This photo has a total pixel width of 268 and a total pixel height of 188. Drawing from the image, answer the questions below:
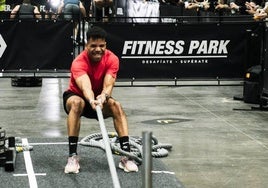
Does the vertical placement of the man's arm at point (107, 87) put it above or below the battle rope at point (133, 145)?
above

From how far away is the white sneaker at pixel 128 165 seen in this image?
591cm

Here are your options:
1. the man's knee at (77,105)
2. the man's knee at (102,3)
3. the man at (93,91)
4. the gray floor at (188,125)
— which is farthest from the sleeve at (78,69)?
the man's knee at (102,3)

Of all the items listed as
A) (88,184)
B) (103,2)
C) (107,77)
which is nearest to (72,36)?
(103,2)

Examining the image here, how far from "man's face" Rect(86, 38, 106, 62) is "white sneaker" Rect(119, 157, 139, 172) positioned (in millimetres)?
1047

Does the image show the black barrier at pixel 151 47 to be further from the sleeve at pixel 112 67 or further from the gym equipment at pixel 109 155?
the gym equipment at pixel 109 155

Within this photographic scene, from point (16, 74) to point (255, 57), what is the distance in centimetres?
426

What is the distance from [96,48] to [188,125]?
9.97 feet

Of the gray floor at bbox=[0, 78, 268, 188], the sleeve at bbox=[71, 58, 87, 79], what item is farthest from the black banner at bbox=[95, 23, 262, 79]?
the sleeve at bbox=[71, 58, 87, 79]

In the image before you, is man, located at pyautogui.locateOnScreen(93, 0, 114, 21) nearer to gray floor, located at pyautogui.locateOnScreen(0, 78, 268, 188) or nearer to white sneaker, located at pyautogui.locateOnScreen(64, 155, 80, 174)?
gray floor, located at pyautogui.locateOnScreen(0, 78, 268, 188)

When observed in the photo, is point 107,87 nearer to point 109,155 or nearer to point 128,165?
point 128,165

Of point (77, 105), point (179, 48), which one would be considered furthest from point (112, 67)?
point (179, 48)

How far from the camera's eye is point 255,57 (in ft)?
35.5

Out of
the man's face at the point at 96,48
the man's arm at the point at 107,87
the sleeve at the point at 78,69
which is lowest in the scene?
the man's arm at the point at 107,87

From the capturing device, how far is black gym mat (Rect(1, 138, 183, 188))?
547 cm
